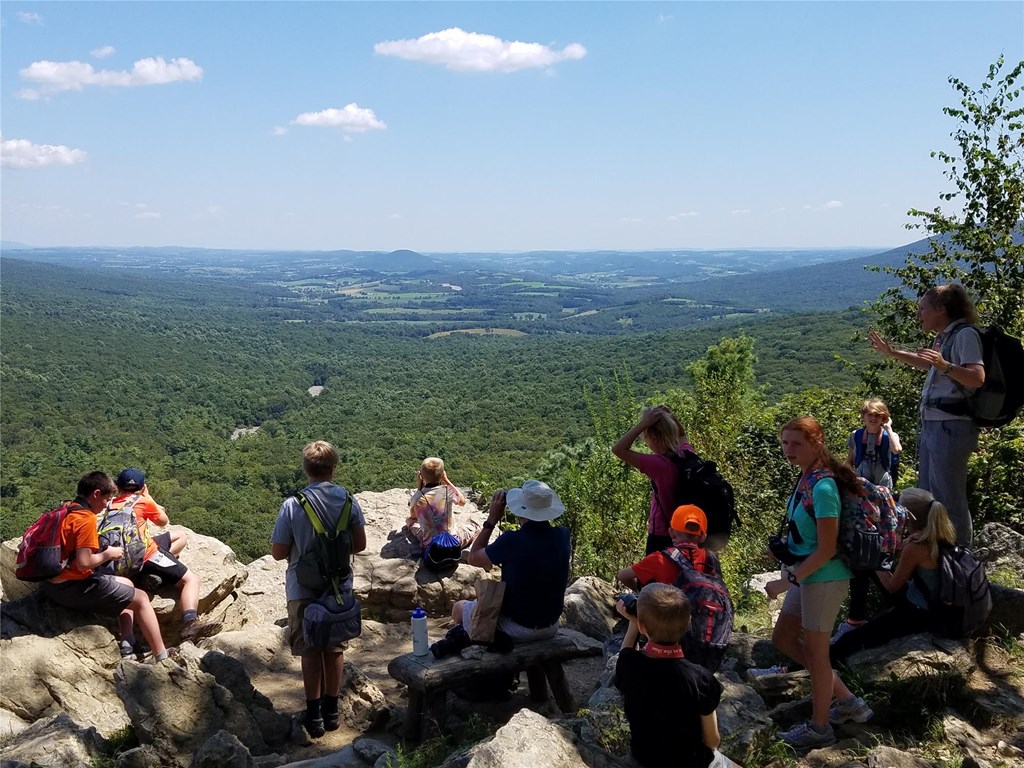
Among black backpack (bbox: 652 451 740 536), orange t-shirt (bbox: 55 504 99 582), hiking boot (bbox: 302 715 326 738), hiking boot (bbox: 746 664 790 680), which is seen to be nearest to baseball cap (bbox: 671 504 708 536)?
black backpack (bbox: 652 451 740 536)

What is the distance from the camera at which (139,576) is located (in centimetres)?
557

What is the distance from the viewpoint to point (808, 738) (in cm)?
336

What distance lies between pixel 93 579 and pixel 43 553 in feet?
1.40

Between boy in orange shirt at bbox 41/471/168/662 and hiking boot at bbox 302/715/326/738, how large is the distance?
1.13 m

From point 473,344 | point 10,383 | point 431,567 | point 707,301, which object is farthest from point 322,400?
point 707,301

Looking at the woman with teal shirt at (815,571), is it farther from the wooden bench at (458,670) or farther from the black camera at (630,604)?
the wooden bench at (458,670)

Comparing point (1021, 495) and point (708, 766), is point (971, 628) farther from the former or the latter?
point (1021, 495)

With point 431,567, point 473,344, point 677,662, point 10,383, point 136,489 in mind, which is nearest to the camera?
point 677,662

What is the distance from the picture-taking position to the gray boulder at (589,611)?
18.8 ft

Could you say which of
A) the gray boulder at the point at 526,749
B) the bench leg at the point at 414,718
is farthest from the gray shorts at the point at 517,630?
the gray boulder at the point at 526,749

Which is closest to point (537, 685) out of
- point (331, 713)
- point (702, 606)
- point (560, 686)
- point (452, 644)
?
point (560, 686)

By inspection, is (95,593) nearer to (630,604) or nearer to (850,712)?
(630,604)

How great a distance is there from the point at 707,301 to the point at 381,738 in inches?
7610

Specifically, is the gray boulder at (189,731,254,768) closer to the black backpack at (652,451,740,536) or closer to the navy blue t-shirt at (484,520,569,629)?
the navy blue t-shirt at (484,520,569,629)
